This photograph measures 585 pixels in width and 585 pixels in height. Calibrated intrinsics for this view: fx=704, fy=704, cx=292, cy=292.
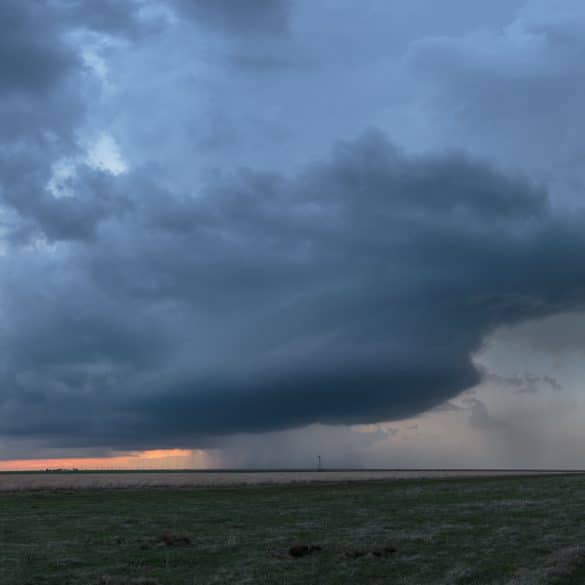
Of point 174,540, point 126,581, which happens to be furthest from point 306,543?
point 126,581

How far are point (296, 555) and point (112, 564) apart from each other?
783 cm

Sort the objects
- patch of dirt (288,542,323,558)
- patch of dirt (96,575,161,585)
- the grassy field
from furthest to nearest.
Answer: patch of dirt (288,542,323,558)
the grassy field
patch of dirt (96,575,161,585)

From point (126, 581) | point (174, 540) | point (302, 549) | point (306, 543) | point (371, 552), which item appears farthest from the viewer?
point (174, 540)

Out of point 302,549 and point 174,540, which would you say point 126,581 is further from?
point 174,540

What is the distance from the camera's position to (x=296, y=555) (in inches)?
1214

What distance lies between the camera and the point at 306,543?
111ft

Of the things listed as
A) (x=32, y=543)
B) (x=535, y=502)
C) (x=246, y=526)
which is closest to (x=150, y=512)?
→ (x=246, y=526)

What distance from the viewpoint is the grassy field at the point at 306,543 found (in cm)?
2616

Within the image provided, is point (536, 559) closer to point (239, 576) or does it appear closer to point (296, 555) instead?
point (296, 555)

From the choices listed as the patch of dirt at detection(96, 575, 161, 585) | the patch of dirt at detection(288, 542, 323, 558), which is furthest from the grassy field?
the patch of dirt at detection(288, 542, 323, 558)

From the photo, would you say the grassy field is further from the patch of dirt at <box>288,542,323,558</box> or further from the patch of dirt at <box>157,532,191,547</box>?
the patch of dirt at <box>288,542,323,558</box>

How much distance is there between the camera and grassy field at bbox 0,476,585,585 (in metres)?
26.2

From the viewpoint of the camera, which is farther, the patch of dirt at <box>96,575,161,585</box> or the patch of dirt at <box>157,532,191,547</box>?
the patch of dirt at <box>157,532,191,547</box>

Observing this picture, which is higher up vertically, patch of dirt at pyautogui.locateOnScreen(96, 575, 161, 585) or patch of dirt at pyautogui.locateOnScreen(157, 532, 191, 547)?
patch of dirt at pyautogui.locateOnScreen(96, 575, 161, 585)
